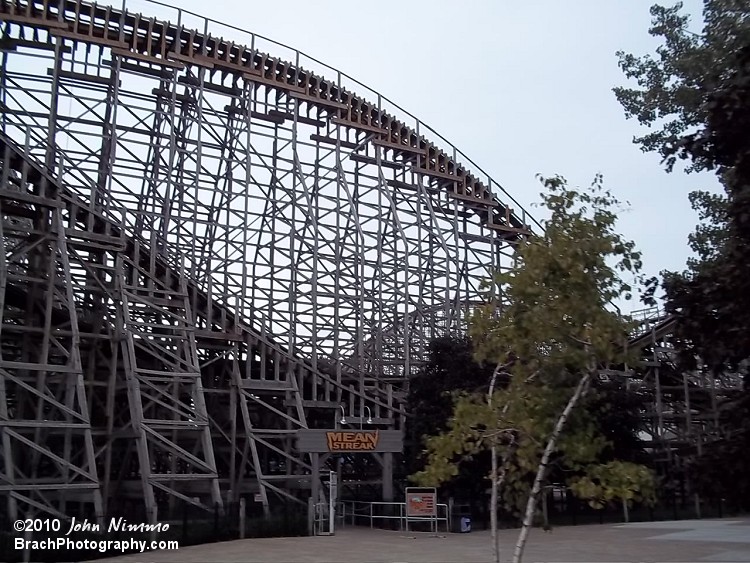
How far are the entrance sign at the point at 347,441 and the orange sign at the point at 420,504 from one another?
1.33 m

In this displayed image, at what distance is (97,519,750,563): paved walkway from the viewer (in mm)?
14703

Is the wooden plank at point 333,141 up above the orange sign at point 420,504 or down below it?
above

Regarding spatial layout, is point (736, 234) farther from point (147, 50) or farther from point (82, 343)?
point (147, 50)

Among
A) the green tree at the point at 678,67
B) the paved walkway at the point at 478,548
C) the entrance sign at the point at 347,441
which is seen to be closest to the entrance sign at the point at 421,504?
the paved walkway at the point at 478,548

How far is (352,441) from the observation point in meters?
20.2

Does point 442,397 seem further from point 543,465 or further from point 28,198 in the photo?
point 543,465

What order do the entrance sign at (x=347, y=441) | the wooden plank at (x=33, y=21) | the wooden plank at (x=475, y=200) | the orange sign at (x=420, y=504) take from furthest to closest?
the wooden plank at (x=475, y=200) → the wooden plank at (x=33, y=21) → the orange sign at (x=420, y=504) → the entrance sign at (x=347, y=441)

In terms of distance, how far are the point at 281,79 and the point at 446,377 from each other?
11.3m

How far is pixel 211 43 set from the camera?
78.8 ft

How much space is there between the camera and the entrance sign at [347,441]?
19.7m

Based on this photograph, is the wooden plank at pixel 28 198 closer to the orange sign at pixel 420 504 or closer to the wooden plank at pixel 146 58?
the wooden plank at pixel 146 58

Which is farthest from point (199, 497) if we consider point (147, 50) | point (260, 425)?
point (147, 50)

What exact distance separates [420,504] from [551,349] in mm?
Result: 12802

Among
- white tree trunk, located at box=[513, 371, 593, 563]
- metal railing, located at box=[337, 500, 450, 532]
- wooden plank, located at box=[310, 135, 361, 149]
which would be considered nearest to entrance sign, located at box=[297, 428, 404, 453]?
metal railing, located at box=[337, 500, 450, 532]
